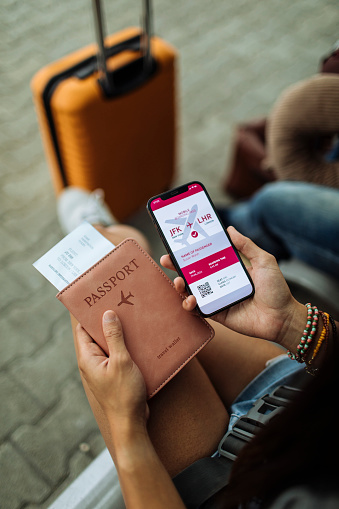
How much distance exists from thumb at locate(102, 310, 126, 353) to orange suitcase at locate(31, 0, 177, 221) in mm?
853

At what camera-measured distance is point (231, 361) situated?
93 cm

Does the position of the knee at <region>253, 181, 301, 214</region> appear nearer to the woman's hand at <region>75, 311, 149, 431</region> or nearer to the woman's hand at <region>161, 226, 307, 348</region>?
the woman's hand at <region>161, 226, 307, 348</region>

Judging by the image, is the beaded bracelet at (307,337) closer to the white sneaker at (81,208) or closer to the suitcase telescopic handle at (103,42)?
the white sneaker at (81,208)

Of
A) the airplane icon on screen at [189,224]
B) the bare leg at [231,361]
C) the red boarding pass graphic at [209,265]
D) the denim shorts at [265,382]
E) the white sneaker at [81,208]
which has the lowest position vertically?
the denim shorts at [265,382]

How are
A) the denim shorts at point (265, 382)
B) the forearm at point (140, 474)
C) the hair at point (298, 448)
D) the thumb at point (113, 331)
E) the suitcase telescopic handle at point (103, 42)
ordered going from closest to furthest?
the hair at point (298, 448) < the forearm at point (140, 474) < the thumb at point (113, 331) < the denim shorts at point (265, 382) < the suitcase telescopic handle at point (103, 42)

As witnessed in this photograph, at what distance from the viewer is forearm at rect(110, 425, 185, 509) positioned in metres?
0.62

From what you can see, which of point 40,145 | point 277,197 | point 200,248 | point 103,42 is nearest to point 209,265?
point 200,248

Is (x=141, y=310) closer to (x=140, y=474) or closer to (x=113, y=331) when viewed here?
(x=113, y=331)

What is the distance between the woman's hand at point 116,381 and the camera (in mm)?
678

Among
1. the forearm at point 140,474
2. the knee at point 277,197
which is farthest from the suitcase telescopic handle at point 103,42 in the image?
the forearm at point 140,474

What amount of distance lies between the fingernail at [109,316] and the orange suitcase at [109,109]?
845 millimetres

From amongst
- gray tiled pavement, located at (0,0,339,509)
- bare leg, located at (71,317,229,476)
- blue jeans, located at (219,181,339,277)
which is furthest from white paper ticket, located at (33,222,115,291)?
gray tiled pavement, located at (0,0,339,509)

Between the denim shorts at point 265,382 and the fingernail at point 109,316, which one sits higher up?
the fingernail at point 109,316

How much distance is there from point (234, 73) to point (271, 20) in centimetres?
68
